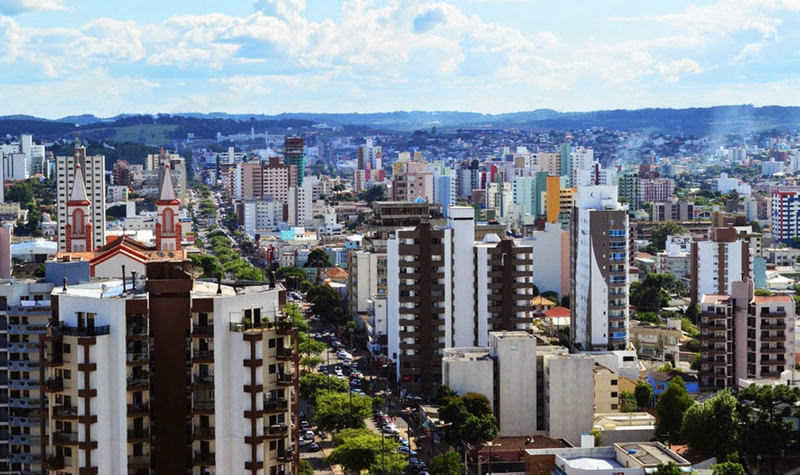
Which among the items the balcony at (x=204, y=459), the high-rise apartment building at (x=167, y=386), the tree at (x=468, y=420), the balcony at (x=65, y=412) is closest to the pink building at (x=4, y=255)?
the tree at (x=468, y=420)

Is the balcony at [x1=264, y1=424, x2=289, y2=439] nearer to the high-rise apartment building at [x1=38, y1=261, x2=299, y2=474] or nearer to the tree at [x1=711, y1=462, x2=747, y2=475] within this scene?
the high-rise apartment building at [x1=38, y1=261, x2=299, y2=474]

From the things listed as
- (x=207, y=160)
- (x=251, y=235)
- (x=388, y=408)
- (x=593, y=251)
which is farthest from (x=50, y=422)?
(x=207, y=160)

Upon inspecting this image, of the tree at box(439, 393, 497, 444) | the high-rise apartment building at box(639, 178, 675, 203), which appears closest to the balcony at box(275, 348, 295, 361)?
the tree at box(439, 393, 497, 444)

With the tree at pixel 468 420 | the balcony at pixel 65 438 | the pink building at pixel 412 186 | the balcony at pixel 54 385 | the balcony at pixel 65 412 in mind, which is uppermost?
the pink building at pixel 412 186

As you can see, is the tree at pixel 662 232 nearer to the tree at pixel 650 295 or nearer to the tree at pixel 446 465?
the tree at pixel 650 295

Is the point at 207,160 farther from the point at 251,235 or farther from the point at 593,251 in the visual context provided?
the point at 593,251

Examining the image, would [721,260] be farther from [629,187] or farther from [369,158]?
[369,158]
